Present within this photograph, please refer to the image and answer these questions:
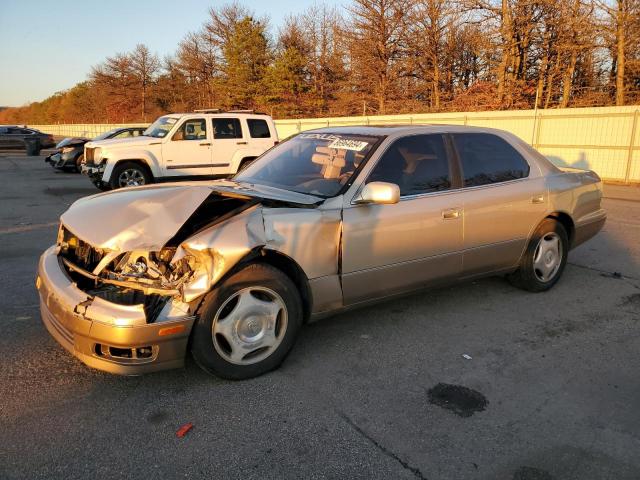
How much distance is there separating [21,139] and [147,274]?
2954 centimetres

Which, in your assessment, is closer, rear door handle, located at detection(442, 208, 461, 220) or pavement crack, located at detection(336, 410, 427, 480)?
pavement crack, located at detection(336, 410, 427, 480)

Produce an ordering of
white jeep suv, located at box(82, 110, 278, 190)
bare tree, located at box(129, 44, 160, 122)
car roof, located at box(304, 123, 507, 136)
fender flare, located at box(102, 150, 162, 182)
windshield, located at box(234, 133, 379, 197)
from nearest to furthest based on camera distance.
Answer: windshield, located at box(234, 133, 379, 197), car roof, located at box(304, 123, 507, 136), fender flare, located at box(102, 150, 162, 182), white jeep suv, located at box(82, 110, 278, 190), bare tree, located at box(129, 44, 160, 122)

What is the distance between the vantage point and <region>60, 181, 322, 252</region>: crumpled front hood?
309 cm

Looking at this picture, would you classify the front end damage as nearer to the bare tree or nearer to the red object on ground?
the red object on ground

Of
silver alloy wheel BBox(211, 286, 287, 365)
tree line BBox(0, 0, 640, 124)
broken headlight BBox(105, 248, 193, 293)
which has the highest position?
tree line BBox(0, 0, 640, 124)

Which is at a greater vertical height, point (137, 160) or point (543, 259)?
point (137, 160)

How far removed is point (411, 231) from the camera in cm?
389

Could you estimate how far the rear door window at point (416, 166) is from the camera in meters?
3.93

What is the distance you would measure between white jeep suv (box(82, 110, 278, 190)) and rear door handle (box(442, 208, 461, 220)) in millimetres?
7629

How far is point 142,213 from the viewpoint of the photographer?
3.28m

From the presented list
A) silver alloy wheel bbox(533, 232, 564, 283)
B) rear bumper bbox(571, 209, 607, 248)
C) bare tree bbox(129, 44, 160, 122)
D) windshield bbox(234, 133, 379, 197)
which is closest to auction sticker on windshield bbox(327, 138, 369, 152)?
windshield bbox(234, 133, 379, 197)

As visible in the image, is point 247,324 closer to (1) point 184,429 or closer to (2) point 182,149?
(1) point 184,429

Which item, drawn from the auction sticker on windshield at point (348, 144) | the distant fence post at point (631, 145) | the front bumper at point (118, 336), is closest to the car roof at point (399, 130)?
the auction sticker on windshield at point (348, 144)

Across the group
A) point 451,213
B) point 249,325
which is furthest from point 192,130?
point 249,325
